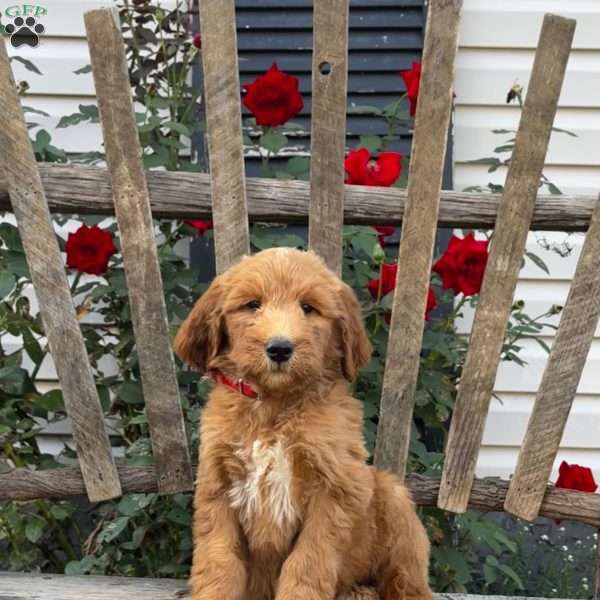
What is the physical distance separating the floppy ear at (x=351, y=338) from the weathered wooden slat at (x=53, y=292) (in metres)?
0.96

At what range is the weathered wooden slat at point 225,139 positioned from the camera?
3.12 meters

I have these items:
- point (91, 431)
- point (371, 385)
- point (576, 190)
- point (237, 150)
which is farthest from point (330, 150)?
point (576, 190)

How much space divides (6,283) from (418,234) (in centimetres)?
136

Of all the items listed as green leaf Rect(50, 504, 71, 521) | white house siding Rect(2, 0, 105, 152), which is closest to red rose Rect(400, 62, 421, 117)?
white house siding Rect(2, 0, 105, 152)

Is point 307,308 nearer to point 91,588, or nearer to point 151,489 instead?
point 151,489

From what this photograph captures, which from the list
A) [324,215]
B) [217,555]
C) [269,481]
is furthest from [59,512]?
[324,215]

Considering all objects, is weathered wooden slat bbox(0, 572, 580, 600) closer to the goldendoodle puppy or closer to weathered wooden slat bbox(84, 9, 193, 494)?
weathered wooden slat bbox(84, 9, 193, 494)

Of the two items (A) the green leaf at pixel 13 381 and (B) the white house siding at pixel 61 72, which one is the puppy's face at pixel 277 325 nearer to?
(A) the green leaf at pixel 13 381

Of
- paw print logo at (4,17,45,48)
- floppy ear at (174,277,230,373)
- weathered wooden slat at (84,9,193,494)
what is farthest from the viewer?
paw print logo at (4,17,45,48)

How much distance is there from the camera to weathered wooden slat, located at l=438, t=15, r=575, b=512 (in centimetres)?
311

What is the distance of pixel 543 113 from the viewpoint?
10.2 ft

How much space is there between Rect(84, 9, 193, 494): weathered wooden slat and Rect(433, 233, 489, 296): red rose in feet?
3.10

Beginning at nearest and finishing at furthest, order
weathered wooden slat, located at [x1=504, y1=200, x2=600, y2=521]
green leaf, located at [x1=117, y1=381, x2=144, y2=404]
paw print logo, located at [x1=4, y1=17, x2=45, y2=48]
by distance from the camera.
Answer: weathered wooden slat, located at [x1=504, y1=200, x2=600, y2=521], green leaf, located at [x1=117, y1=381, x2=144, y2=404], paw print logo, located at [x1=4, y1=17, x2=45, y2=48]

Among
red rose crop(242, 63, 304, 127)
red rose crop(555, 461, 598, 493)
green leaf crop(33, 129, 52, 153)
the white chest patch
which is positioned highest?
red rose crop(242, 63, 304, 127)
